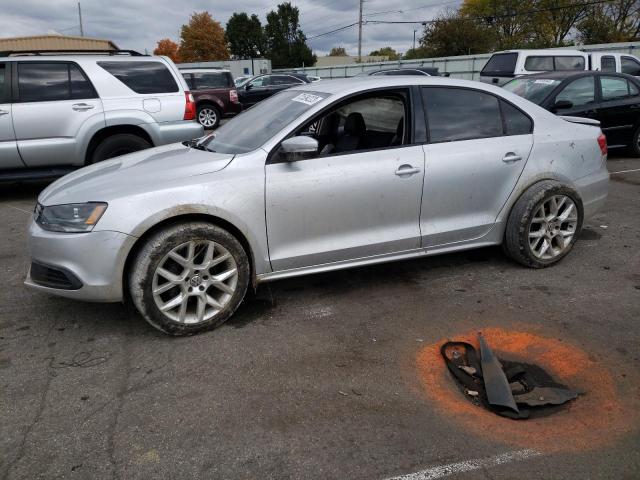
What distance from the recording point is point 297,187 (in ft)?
11.7

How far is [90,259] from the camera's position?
3.19 metres

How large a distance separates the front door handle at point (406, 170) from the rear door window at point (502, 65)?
35.5 ft

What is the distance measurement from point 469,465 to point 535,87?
819 centimetres

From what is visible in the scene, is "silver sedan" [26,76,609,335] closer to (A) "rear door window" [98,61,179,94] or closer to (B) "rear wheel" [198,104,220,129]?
(A) "rear door window" [98,61,179,94]

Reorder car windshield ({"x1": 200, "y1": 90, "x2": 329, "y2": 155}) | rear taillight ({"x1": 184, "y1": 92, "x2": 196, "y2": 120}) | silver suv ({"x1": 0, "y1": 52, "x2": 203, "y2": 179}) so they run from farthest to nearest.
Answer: rear taillight ({"x1": 184, "y1": 92, "x2": 196, "y2": 120}) → silver suv ({"x1": 0, "y1": 52, "x2": 203, "y2": 179}) → car windshield ({"x1": 200, "y1": 90, "x2": 329, "y2": 155})

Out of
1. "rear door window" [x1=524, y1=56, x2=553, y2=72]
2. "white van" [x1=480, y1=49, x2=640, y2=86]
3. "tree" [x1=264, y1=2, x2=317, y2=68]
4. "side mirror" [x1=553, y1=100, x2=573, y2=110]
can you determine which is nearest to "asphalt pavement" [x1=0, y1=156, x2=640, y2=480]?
"side mirror" [x1=553, y1=100, x2=573, y2=110]

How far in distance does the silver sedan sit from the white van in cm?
958

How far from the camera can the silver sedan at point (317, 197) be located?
3279 mm

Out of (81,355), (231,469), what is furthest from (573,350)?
(81,355)

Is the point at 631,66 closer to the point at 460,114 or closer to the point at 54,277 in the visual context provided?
the point at 460,114

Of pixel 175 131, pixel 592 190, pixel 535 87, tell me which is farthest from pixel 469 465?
pixel 535 87

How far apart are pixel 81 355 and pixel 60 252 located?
648 mm

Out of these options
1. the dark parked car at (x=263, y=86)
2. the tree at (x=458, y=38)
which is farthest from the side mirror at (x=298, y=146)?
the tree at (x=458, y=38)

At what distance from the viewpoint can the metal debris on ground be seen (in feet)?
8.91
